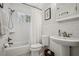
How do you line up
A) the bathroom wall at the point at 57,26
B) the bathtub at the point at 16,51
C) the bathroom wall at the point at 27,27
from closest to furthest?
the bathroom wall at the point at 57,26 → the bathtub at the point at 16,51 → the bathroom wall at the point at 27,27

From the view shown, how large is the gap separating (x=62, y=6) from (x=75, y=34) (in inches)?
30.3

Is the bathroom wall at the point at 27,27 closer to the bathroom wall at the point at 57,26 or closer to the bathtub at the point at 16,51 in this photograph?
the bathroom wall at the point at 57,26

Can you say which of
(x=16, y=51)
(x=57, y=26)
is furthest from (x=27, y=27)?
(x=57, y=26)

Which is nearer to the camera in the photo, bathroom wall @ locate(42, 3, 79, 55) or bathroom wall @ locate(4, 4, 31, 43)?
bathroom wall @ locate(42, 3, 79, 55)

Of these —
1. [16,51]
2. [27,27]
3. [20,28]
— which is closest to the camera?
[16,51]

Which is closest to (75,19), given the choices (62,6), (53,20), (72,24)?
(72,24)

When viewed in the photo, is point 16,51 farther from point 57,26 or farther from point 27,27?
point 57,26

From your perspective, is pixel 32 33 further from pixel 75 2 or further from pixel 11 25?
pixel 75 2

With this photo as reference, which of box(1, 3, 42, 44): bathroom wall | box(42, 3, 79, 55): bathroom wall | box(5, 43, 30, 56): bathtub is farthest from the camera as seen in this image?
box(1, 3, 42, 44): bathroom wall

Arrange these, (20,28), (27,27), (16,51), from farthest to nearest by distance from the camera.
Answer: (27,27) → (20,28) → (16,51)

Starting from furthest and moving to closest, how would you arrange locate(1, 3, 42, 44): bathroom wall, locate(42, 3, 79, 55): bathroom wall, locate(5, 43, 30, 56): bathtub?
1. locate(1, 3, 42, 44): bathroom wall
2. locate(5, 43, 30, 56): bathtub
3. locate(42, 3, 79, 55): bathroom wall

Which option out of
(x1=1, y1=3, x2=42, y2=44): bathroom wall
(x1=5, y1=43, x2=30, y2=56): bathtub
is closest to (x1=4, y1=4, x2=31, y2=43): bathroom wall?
(x1=1, y1=3, x2=42, y2=44): bathroom wall

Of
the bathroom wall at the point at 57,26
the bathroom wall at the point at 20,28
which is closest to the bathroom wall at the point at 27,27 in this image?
the bathroom wall at the point at 20,28

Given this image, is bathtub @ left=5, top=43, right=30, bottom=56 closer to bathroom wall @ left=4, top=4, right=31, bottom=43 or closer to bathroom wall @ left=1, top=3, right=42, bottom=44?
bathroom wall @ left=1, top=3, right=42, bottom=44
